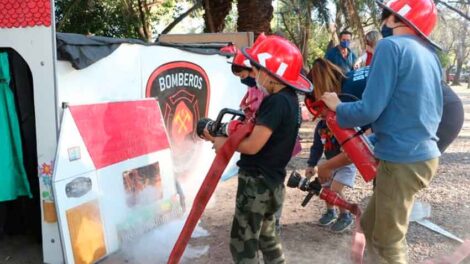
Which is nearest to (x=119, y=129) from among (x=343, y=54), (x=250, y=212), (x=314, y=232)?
(x=250, y=212)

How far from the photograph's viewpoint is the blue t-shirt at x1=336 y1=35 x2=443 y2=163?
2.34m

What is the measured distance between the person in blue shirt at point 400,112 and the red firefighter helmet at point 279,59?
282 mm

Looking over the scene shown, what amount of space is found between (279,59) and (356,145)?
0.81 m

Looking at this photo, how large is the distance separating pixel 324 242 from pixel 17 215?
274 centimetres

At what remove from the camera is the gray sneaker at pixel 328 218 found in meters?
4.66

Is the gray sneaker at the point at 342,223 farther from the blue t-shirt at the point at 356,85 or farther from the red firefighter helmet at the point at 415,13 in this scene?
the red firefighter helmet at the point at 415,13

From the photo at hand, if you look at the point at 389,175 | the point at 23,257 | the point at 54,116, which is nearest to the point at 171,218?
the point at 23,257

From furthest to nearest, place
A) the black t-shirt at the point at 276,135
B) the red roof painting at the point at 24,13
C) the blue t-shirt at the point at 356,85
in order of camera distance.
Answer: the blue t-shirt at the point at 356,85 < the red roof painting at the point at 24,13 < the black t-shirt at the point at 276,135

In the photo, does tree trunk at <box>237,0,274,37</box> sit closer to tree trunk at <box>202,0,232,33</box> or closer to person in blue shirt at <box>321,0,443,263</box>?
tree trunk at <box>202,0,232,33</box>

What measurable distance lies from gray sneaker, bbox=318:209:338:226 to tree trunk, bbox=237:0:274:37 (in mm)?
5794

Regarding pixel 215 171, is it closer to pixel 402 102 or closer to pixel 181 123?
pixel 402 102

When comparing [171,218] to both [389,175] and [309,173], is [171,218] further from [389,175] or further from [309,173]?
[389,175]

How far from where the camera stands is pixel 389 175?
2.50m

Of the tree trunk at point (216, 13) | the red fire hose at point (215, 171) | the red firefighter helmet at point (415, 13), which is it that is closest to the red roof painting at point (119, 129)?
the red fire hose at point (215, 171)
